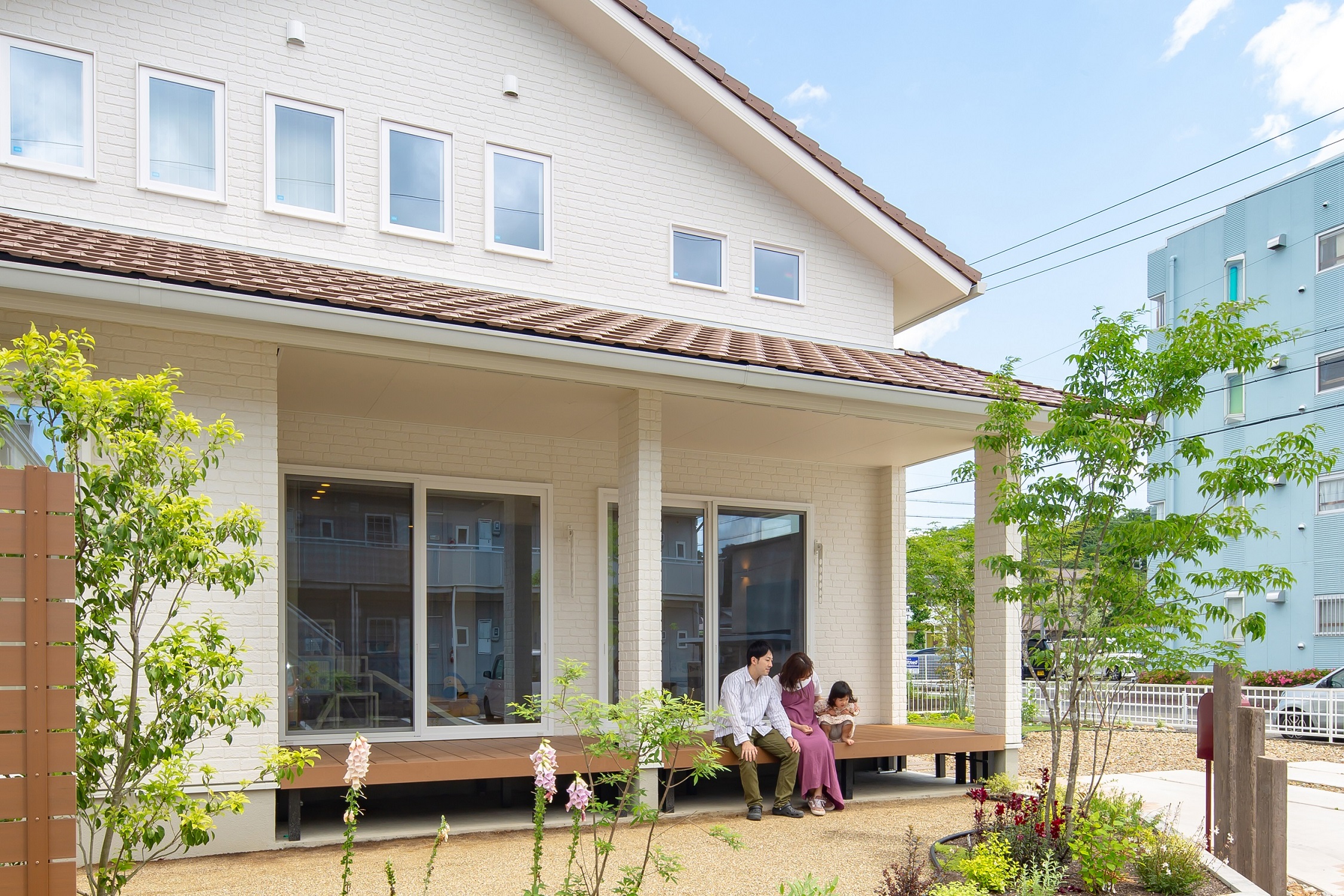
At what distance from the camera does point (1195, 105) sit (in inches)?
2482

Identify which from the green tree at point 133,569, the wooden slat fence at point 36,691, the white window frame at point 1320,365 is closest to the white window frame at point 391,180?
the green tree at point 133,569

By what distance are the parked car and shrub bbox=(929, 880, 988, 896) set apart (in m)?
14.4

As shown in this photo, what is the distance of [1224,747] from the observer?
662cm

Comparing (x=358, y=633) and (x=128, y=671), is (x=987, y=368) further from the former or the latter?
(x=128, y=671)

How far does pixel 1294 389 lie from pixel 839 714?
20.9m

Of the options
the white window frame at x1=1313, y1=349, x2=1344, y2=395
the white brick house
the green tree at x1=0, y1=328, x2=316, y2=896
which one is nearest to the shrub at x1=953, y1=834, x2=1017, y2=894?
the white brick house

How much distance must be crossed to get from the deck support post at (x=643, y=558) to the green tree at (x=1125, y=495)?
276 centimetres

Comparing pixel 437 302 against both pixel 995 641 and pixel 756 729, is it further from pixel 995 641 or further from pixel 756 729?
pixel 995 641

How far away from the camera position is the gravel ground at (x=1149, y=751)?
41.7 feet

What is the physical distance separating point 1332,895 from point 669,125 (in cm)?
848

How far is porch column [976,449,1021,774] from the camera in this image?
32.4ft

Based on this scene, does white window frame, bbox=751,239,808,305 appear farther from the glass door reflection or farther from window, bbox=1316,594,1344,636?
window, bbox=1316,594,1344,636

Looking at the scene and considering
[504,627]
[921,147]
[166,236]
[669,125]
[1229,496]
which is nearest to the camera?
[1229,496]

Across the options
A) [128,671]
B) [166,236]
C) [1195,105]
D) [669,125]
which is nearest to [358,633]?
[128,671]
